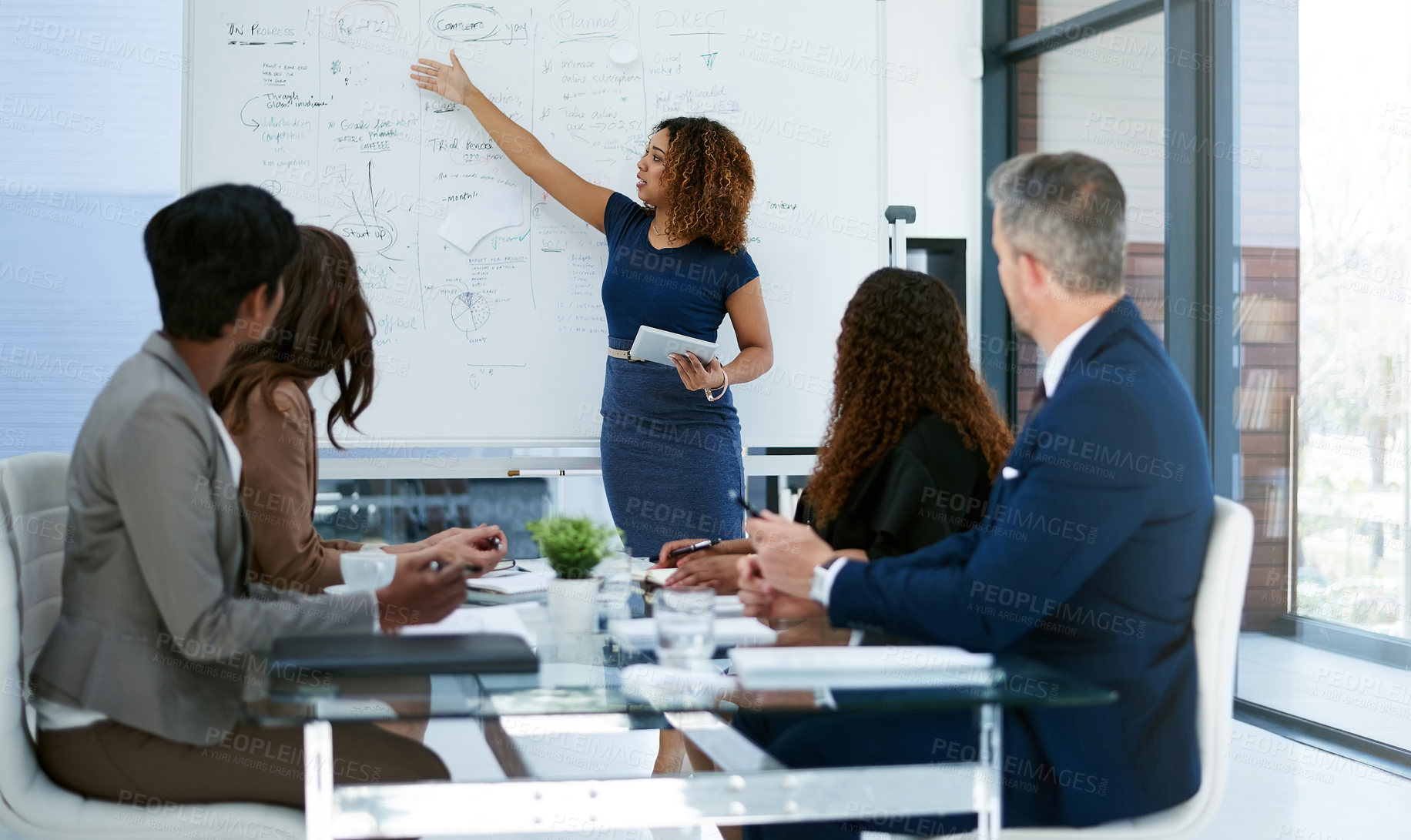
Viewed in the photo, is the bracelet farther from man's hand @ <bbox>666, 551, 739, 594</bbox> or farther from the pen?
man's hand @ <bbox>666, 551, 739, 594</bbox>

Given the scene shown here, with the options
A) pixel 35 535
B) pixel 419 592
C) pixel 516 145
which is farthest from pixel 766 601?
pixel 516 145

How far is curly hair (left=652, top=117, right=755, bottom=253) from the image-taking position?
2.84m

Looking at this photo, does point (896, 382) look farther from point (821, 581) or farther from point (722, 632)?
point (722, 632)

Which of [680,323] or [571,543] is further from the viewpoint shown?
[680,323]

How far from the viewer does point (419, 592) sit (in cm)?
148

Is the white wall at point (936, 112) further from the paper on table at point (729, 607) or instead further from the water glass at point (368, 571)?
the water glass at point (368, 571)

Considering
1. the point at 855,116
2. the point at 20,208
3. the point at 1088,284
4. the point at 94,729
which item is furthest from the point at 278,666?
the point at 20,208

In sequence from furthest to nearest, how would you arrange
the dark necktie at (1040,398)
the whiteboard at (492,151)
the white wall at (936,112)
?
1. the white wall at (936,112)
2. the whiteboard at (492,151)
3. the dark necktie at (1040,398)

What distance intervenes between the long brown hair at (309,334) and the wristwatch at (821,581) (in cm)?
79

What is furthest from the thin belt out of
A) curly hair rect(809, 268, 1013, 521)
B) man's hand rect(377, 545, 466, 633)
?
man's hand rect(377, 545, 466, 633)

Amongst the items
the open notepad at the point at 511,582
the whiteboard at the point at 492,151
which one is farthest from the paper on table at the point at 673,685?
the whiteboard at the point at 492,151

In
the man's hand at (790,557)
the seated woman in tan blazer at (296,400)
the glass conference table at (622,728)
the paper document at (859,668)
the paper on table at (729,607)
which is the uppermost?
the seated woman in tan blazer at (296,400)

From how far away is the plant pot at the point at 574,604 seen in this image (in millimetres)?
1503

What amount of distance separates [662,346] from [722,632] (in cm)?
130
